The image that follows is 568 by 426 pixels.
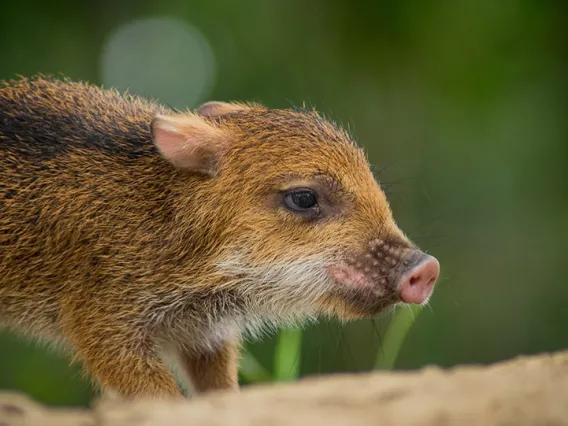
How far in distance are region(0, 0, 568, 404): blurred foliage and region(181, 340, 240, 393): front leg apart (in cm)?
795

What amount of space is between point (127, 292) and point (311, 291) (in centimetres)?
112

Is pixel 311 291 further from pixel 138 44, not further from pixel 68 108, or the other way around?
pixel 138 44

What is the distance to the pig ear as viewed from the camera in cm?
585

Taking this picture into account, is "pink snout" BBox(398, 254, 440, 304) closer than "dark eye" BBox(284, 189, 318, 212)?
Yes

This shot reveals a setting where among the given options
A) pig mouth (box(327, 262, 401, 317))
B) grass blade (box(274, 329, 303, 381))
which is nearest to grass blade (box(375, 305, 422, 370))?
grass blade (box(274, 329, 303, 381))

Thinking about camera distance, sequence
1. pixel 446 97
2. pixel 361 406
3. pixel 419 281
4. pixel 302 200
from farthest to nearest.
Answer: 1. pixel 446 97
2. pixel 302 200
3. pixel 419 281
4. pixel 361 406

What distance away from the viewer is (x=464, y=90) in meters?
15.3

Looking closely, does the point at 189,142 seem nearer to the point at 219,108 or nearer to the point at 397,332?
the point at 219,108

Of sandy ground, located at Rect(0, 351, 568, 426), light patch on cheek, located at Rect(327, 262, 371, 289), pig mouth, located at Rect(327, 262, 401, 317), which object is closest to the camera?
sandy ground, located at Rect(0, 351, 568, 426)

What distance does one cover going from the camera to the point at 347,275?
5680 millimetres

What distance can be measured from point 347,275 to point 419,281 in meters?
0.48

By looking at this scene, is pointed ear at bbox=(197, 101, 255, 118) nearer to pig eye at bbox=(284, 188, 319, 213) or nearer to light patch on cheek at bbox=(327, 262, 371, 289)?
pig eye at bbox=(284, 188, 319, 213)

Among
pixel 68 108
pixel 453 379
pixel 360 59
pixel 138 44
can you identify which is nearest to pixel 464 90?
pixel 360 59

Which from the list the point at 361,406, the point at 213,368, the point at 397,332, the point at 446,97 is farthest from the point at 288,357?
the point at 446,97
